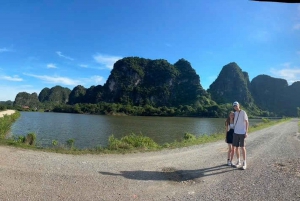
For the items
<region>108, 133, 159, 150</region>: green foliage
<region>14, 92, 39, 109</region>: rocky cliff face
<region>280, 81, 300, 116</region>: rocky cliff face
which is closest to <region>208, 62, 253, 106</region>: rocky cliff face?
<region>280, 81, 300, 116</region>: rocky cliff face

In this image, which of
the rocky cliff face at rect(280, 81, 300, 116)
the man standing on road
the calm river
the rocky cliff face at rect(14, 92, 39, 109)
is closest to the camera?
the man standing on road

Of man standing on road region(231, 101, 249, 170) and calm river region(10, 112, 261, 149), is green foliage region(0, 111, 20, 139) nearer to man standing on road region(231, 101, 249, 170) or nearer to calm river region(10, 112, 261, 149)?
calm river region(10, 112, 261, 149)

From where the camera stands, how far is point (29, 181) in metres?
5.19

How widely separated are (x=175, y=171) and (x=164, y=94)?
142m

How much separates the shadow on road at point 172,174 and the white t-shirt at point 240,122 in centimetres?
124

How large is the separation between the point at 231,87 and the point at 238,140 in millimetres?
164980

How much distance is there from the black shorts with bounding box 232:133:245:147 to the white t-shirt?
4.9 inches

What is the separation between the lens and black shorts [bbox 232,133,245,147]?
7137 millimetres

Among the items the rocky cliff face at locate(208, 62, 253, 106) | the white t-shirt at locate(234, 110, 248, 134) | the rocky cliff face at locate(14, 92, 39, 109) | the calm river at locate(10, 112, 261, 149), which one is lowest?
the calm river at locate(10, 112, 261, 149)

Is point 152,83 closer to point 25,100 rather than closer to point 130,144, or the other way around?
point 25,100

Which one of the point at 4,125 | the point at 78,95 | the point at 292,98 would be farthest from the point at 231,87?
the point at 4,125

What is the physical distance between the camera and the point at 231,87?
16212cm

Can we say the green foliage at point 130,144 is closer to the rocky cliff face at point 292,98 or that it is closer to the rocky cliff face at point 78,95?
the rocky cliff face at point 78,95

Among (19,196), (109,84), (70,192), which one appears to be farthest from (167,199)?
(109,84)
